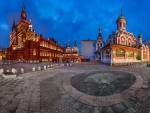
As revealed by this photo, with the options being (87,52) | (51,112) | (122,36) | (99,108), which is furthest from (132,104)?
(87,52)

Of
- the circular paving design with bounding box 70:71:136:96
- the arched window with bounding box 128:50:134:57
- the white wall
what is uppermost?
the white wall

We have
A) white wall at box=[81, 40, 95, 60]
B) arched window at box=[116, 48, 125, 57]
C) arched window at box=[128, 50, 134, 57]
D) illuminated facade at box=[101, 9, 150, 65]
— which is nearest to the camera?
illuminated facade at box=[101, 9, 150, 65]

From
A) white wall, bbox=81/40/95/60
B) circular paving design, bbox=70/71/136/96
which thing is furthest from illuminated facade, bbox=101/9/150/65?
white wall, bbox=81/40/95/60

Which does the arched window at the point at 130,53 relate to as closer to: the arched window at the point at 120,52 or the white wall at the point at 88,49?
the arched window at the point at 120,52


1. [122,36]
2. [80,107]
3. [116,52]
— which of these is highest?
[122,36]

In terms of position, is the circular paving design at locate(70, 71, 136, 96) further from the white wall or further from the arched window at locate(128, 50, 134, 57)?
the white wall

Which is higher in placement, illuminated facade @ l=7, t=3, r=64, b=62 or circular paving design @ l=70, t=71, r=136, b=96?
illuminated facade @ l=7, t=3, r=64, b=62

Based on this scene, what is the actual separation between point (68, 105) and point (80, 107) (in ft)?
1.97

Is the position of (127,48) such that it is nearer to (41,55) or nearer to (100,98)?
(100,98)

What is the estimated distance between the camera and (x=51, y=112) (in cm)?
363

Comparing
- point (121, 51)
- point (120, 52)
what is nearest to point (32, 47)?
point (120, 52)

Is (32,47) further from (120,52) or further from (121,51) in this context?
(121,51)

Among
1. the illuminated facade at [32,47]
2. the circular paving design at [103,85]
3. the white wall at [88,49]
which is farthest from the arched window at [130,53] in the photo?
the illuminated facade at [32,47]

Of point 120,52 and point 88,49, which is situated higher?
point 88,49
